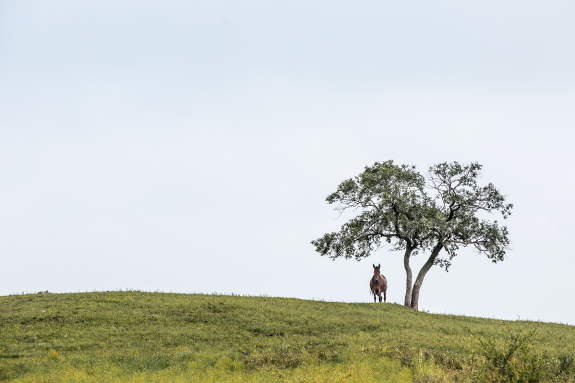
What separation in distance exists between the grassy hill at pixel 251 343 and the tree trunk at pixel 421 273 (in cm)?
479

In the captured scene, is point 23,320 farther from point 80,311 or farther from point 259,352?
point 259,352

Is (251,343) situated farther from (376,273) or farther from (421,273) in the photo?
(421,273)

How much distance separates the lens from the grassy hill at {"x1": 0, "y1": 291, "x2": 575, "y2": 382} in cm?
1795

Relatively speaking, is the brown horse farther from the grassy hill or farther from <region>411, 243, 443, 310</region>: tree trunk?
the grassy hill

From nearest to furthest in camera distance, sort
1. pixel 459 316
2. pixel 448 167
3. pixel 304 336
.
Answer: pixel 304 336
pixel 459 316
pixel 448 167

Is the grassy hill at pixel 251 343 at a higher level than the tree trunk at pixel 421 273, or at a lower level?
→ lower

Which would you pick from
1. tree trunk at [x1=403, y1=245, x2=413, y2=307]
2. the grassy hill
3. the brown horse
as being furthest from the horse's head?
the grassy hill

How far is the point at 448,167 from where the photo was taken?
40625 mm

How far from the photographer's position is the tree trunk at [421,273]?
38.2 meters

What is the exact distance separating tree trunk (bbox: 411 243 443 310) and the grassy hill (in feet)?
15.7

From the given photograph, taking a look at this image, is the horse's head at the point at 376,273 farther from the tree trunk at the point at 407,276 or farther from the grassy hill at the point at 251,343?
the grassy hill at the point at 251,343

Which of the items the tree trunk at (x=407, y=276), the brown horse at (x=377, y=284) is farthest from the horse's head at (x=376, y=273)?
the tree trunk at (x=407, y=276)

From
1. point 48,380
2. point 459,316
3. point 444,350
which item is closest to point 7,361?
point 48,380

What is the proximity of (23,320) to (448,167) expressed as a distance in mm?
32237
